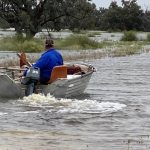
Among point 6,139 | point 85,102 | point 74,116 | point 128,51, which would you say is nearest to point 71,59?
point 128,51

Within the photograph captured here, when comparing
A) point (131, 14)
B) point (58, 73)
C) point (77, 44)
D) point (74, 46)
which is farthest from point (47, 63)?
point (131, 14)

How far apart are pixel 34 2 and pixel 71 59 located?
22.8 metres

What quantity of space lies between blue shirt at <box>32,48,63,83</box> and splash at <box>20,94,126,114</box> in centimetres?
66

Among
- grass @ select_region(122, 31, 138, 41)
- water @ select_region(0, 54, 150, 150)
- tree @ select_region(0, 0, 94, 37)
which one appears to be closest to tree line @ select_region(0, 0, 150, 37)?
tree @ select_region(0, 0, 94, 37)

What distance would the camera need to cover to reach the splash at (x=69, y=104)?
13.9 meters

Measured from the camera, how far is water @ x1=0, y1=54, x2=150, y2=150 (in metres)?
9.84

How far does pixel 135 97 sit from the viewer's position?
17.2 metres

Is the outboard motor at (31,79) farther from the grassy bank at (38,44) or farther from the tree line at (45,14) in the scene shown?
the tree line at (45,14)

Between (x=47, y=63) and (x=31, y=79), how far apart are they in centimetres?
77

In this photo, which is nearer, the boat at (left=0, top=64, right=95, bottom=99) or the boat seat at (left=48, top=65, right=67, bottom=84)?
the boat at (left=0, top=64, right=95, bottom=99)

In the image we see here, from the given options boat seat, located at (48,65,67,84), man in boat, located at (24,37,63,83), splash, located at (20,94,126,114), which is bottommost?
splash, located at (20,94,126,114)

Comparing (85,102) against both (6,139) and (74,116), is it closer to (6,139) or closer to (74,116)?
(74,116)

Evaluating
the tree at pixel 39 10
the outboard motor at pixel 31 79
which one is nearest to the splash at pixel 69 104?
the outboard motor at pixel 31 79

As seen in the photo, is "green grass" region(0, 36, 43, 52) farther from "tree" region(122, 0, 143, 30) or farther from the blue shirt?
"tree" region(122, 0, 143, 30)
